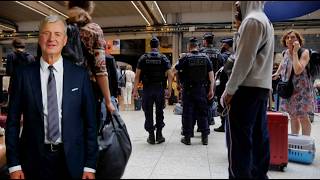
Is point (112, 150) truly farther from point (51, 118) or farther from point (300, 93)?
point (300, 93)

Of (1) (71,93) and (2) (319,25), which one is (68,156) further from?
(2) (319,25)

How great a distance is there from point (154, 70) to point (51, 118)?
2692 millimetres

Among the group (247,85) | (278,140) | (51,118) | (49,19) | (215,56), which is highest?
(215,56)

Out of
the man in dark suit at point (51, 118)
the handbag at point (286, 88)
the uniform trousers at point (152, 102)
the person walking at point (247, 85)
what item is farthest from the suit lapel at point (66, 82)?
the uniform trousers at point (152, 102)

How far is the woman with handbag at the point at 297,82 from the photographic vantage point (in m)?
3.04

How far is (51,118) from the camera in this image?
4.54ft

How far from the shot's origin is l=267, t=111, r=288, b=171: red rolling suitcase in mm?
2697

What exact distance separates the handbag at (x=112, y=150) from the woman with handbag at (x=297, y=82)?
214 cm

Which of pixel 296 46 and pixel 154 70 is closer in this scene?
pixel 296 46

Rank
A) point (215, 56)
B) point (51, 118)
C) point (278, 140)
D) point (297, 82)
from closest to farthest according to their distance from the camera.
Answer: point (51, 118) < point (278, 140) < point (297, 82) < point (215, 56)

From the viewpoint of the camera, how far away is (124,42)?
1.51 m

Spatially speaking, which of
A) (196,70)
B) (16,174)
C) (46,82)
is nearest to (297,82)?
(196,70)

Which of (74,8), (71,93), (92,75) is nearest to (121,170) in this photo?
(71,93)

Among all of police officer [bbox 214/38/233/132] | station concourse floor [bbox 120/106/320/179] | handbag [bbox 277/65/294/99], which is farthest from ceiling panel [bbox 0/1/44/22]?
police officer [bbox 214/38/233/132]
